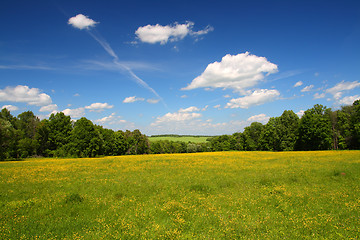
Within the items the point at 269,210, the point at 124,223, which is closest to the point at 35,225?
the point at 124,223

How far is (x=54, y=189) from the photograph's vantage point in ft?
52.6

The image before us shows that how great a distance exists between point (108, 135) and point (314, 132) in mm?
82805

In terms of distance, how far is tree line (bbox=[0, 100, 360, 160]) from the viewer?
187 feet

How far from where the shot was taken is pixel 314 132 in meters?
60.9

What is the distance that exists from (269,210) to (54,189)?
1718 centimetres

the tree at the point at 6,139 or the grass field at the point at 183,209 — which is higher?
the tree at the point at 6,139

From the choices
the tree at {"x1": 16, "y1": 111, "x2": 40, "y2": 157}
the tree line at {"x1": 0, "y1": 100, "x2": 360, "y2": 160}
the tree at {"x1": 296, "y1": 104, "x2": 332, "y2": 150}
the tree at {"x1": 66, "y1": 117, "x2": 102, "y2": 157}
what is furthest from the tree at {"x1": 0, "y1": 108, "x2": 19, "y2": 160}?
the tree at {"x1": 296, "y1": 104, "x2": 332, "y2": 150}

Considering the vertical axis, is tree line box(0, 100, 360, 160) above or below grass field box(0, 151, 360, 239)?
above

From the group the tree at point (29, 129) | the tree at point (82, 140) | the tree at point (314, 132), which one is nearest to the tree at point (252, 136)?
the tree at point (314, 132)

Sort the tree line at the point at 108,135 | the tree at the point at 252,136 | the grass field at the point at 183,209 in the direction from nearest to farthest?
1. the grass field at the point at 183,209
2. the tree line at the point at 108,135
3. the tree at the point at 252,136

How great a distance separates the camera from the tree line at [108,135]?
5709cm

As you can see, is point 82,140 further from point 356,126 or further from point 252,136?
point 356,126

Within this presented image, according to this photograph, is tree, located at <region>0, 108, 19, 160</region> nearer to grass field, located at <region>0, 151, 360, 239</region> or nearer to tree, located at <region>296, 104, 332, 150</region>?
grass field, located at <region>0, 151, 360, 239</region>

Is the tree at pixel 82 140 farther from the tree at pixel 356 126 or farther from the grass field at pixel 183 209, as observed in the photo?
the tree at pixel 356 126
